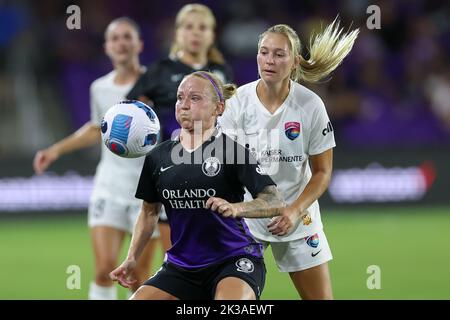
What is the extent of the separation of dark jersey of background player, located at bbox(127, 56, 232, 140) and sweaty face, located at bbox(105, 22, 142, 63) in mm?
513

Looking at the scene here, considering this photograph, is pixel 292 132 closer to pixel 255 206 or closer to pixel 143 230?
pixel 255 206

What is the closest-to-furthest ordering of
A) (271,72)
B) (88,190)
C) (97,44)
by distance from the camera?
(271,72) < (88,190) < (97,44)

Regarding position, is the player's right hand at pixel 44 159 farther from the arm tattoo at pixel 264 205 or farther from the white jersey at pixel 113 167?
the arm tattoo at pixel 264 205

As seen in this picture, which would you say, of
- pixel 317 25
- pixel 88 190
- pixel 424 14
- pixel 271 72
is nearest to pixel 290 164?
pixel 271 72

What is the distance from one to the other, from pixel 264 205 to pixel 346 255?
650 cm

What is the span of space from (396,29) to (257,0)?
2.54m

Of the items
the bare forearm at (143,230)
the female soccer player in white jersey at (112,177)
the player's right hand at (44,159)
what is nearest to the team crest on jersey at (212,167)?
the bare forearm at (143,230)

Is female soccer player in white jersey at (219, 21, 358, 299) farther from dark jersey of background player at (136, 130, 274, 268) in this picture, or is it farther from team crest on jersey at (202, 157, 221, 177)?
team crest on jersey at (202, 157, 221, 177)

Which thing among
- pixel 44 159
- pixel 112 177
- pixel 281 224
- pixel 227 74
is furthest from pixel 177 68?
pixel 281 224

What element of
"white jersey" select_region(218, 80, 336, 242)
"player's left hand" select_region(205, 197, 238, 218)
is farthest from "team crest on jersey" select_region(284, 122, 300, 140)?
"player's left hand" select_region(205, 197, 238, 218)

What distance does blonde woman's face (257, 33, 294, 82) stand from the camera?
6.00 meters

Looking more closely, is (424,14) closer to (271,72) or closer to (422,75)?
(422,75)

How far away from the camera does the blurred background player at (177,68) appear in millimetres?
7910

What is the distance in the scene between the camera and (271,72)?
6027mm
